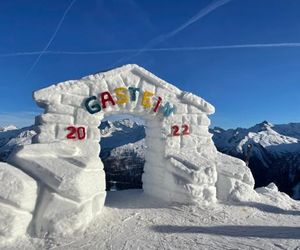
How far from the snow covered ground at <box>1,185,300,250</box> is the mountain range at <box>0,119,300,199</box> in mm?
34487

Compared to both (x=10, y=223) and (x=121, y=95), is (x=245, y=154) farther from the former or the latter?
(x=10, y=223)

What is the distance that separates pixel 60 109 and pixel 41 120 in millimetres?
512

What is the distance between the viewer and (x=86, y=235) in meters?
7.83

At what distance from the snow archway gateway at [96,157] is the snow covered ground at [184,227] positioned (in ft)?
1.02

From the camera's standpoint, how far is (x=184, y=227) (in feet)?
27.9

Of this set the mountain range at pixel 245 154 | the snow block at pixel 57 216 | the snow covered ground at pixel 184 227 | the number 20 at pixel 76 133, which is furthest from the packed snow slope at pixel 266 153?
the snow block at pixel 57 216

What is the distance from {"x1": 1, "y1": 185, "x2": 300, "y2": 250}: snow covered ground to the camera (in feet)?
24.5

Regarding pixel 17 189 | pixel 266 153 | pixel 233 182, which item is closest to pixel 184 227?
pixel 233 182

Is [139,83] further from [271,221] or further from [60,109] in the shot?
[271,221]

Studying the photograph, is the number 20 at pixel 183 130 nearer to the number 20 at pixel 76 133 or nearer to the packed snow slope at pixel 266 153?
the number 20 at pixel 76 133

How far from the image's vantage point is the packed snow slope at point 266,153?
75812mm

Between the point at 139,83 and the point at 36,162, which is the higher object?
the point at 139,83

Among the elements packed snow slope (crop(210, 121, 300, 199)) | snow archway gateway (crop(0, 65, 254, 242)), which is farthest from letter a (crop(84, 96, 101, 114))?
packed snow slope (crop(210, 121, 300, 199))

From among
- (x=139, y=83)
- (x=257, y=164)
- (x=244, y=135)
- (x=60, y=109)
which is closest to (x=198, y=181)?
(x=139, y=83)
